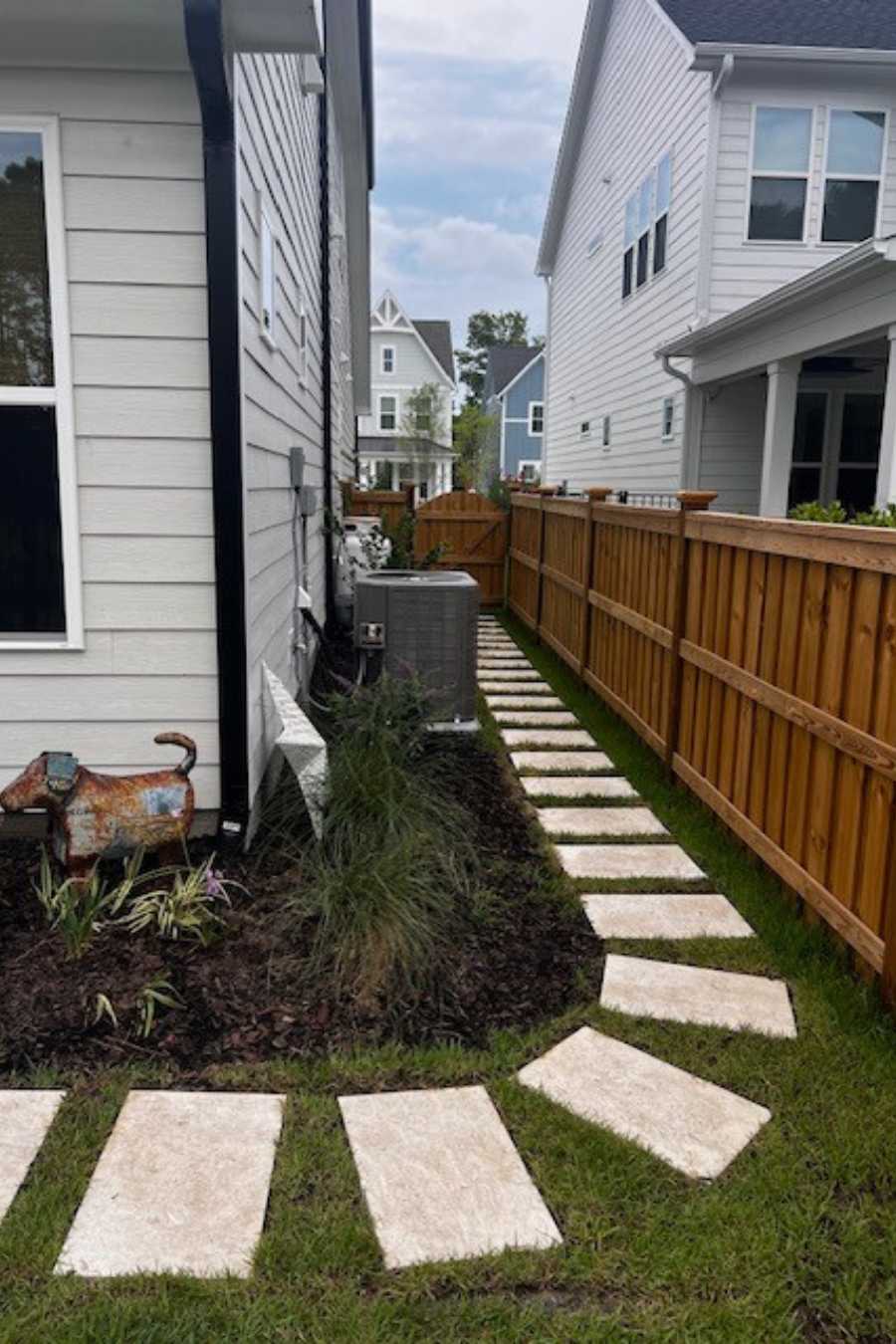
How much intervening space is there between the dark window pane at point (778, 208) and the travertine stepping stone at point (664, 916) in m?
8.84

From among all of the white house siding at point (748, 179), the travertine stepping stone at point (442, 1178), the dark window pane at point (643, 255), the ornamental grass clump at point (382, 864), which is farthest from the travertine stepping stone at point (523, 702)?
the dark window pane at point (643, 255)

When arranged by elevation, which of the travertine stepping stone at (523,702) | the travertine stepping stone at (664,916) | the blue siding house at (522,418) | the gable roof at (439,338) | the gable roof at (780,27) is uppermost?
the gable roof at (439,338)

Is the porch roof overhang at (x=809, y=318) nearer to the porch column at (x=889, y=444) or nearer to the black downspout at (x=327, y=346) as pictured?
the porch column at (x=889, y=444)

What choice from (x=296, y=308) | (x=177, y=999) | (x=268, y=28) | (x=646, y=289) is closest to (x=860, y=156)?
(x=646, y=289)

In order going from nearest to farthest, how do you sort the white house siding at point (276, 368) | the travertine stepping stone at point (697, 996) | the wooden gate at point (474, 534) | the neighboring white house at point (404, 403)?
the travertine stepping stone at point (697, 996)
the white house siding at point (276, 368)
the wooden gate at point (474, 534)
the neighboring white house at point (404, 403)

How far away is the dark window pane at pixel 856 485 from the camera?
1165 centimetres

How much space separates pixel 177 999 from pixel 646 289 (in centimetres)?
1150

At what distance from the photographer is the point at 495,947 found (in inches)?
126

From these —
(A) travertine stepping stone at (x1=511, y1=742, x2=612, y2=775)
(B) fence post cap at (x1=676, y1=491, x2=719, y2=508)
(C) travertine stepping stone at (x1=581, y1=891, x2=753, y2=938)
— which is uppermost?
(B) fence post cap at (x1=676, y1=491, x2=719, y2=508)

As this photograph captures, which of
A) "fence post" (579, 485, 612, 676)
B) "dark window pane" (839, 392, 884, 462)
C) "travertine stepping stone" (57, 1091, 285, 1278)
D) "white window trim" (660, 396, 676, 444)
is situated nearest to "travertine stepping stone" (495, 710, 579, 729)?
"fence post" (579, 485, 612, 676)

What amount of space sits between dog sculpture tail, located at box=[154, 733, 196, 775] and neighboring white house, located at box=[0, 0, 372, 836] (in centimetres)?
20

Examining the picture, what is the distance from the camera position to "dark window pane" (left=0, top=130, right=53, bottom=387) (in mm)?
3316

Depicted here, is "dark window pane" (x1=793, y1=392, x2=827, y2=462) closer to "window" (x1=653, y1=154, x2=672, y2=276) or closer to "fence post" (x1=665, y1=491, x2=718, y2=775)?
"window" (x1=653, y1=154, x2=672, y2=276)

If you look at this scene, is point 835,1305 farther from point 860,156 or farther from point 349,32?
point 860,156
